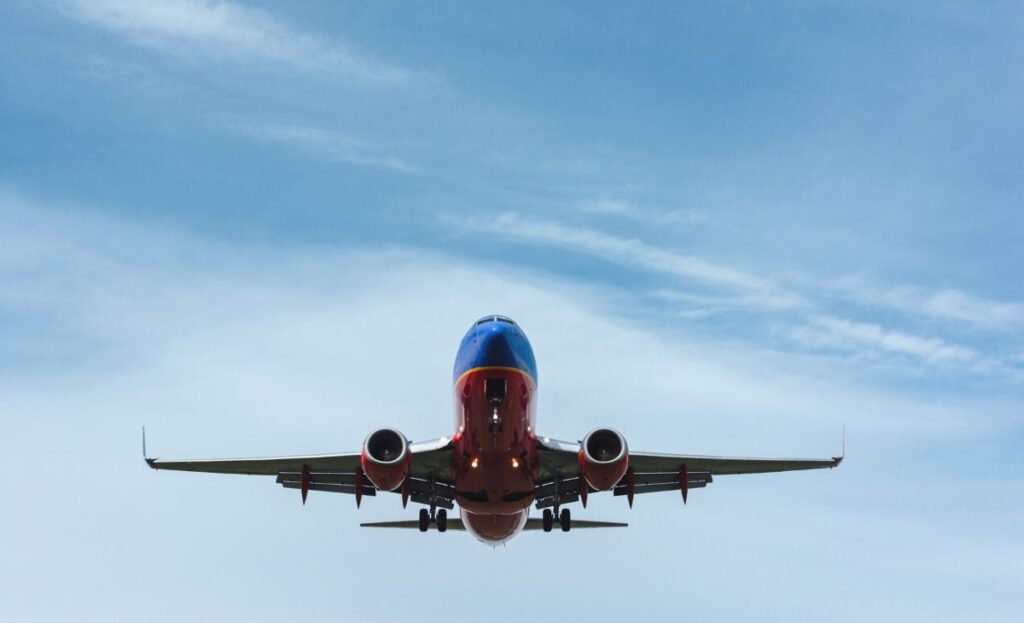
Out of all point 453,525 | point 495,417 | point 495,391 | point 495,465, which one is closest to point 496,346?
point 495,391

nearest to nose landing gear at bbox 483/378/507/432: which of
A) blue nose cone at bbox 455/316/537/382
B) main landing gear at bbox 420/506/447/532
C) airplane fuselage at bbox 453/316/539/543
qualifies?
airplane fuselage at bbox 453/316/539/543

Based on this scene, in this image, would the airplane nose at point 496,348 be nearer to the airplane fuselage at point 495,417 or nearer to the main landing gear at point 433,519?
the airplane fuselage at point 495,417

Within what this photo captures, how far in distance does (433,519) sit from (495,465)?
5932 mm

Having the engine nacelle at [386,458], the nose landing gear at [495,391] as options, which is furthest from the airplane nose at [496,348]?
the engine nacelle at [386,458]

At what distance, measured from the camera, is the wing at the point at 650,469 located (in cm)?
3472

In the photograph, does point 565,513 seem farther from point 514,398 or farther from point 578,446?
point 514,398

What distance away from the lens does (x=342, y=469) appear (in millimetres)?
37031

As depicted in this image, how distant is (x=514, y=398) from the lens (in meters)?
31.3

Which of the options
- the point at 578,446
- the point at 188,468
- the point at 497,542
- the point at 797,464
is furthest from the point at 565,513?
the point at 188,468

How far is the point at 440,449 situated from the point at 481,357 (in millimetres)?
3818

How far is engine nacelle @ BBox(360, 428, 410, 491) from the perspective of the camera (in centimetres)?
3127

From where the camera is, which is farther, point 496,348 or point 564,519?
point 564,519

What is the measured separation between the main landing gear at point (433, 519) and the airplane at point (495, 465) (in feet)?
0.15

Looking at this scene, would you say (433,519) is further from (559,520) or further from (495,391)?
(495,391)
